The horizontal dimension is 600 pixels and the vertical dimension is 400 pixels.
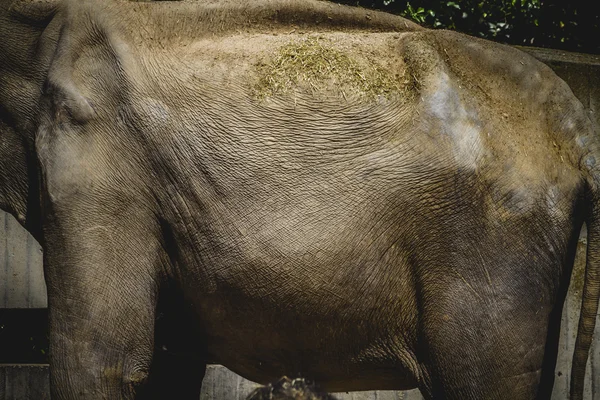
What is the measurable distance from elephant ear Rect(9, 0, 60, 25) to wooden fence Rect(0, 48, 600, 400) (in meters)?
1.95

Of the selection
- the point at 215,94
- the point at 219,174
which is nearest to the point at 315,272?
the point at 219,174

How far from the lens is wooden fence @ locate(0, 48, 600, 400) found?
567cm

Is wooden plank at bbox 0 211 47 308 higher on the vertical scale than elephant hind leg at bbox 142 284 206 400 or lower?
higher

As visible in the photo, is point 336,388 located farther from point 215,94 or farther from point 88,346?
point 215,94

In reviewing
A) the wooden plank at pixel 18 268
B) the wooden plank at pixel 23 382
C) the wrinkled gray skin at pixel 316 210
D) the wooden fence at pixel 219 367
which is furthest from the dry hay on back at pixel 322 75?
the wooden plank at pixel 23 382

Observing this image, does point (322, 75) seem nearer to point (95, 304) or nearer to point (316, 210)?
point (316, 210)

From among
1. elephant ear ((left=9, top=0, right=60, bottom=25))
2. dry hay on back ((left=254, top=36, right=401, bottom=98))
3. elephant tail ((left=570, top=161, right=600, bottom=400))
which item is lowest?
elephant tail ((left=570, top=161, right=600, bottom=400))

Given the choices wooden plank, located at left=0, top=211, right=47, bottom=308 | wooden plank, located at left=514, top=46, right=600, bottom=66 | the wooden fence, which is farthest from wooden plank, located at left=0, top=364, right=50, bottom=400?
wooden plank, located at left=514, top=46, right=600, bottom=66

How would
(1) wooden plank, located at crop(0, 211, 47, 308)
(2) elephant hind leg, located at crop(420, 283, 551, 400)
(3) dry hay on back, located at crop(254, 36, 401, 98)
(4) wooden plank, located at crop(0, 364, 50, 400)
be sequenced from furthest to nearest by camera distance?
(1) wooden plank, located at crop(0, 211, 47, 308), (4) wooden plank, located at crop(0, 364, 50, 400), (3) dry hay on back, located at crop(254, 36, 401, 98), (2) elephant hind leg, located at crop(420, 283, 551, 400)

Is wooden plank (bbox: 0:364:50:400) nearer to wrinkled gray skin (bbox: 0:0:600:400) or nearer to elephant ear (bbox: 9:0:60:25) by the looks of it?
wrinkled gray skin (bbox: 0:0:600:400)

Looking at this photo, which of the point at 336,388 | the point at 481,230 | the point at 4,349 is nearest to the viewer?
the point at 481,230

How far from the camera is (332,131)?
3748mm

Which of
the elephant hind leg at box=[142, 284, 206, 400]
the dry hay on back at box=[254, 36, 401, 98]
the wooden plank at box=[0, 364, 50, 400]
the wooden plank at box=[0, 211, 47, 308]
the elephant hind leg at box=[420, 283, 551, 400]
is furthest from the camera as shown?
the wooden plank at box=[0, 211, 47, 308]

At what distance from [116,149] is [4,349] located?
3.35m
